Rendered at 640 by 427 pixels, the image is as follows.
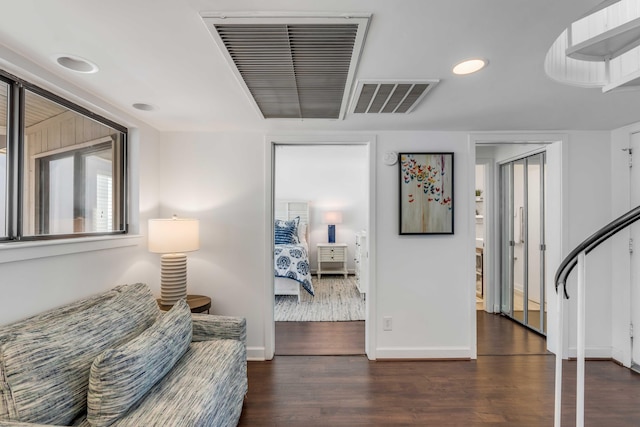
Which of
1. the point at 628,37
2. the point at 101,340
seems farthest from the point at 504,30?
the point at 101,340

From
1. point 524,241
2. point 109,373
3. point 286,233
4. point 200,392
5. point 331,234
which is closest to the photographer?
point 109,373

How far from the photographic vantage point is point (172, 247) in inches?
89.7

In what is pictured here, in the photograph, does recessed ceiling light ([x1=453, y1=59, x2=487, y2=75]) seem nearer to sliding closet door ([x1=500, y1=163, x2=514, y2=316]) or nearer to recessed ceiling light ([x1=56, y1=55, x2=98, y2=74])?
recessed ceiling light ([x1=56, y1=55, x2=98, y2=74])

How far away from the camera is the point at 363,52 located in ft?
4.68

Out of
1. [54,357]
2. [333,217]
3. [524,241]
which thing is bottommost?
[54,357]

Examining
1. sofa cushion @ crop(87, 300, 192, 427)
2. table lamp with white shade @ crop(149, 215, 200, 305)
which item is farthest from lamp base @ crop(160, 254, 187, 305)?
sofa cushion @ crop(87, 300, 192, 427)

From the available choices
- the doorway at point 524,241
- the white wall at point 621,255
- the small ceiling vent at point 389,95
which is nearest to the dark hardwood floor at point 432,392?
the white wall at point 621,255

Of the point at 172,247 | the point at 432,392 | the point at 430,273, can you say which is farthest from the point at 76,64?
the point at 432,392

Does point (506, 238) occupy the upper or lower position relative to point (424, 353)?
upper

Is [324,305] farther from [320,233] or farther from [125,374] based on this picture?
[125,374]

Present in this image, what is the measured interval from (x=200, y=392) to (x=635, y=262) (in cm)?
367

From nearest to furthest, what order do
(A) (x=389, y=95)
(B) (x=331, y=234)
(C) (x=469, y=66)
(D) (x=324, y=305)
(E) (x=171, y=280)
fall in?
(C) (x=469, y=66) < (A) (x=389, y=95) < (E) (x=171, y=280) < (D) (x=324, y=305) < (B) (x=331, y=234)

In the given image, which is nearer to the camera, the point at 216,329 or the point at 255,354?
the point at 216,329

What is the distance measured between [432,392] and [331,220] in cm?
437
